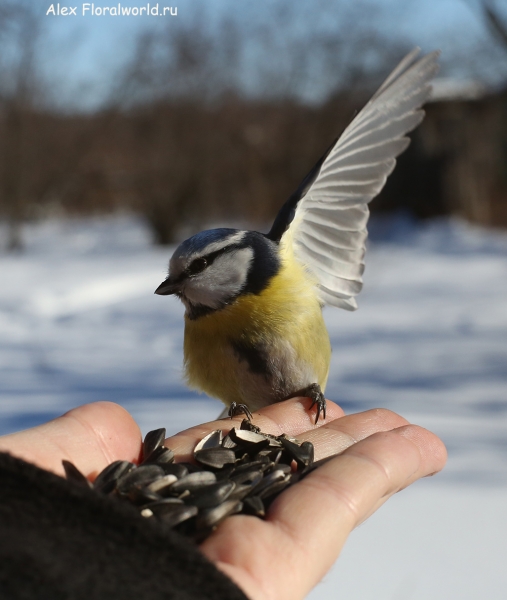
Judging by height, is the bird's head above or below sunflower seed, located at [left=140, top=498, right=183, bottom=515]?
above

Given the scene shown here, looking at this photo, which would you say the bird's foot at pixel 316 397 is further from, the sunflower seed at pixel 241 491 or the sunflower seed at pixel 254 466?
the sunflower seed at pixel 241 491

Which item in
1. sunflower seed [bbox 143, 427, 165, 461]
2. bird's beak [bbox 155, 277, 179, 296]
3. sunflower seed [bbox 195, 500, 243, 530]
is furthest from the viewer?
bird's beak [bbox 155, 277, 179, 296]

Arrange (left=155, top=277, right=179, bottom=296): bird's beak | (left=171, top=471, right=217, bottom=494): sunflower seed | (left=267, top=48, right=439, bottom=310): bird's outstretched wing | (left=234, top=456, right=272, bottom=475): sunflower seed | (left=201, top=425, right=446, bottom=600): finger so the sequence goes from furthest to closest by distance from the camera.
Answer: (left=267, top=48, right=439, bottom=310): bird's outstretched wing < (left=155, top=277, right=179, bottom=296): bird's beak < (left=234, top=456, right=272, bottom=475): sunflower seed < (left=171, top=471, right=217, bottom=494): sunflower seed < (left=201, top=425, right=446, bottom=600): finger

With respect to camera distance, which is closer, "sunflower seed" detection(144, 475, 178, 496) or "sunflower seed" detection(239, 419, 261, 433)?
"sunflower seed" detection(144, 475, 178, 496)

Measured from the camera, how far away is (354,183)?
214 cm

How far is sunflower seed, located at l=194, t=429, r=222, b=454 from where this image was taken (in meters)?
1.58

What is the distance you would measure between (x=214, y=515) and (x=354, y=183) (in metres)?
1.24

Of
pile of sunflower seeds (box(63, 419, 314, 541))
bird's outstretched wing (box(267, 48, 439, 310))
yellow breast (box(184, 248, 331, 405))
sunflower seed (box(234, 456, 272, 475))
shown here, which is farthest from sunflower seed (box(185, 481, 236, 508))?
bird's outstretched wing (box(267, 48, 439, 310))

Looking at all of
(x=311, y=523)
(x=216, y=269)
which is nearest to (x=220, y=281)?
(x=216, y=269)

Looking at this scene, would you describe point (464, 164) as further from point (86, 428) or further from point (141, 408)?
point (86, 428)

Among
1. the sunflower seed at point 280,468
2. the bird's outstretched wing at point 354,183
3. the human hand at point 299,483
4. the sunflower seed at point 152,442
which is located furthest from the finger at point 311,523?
the bird's outstretched wing at point 354,183

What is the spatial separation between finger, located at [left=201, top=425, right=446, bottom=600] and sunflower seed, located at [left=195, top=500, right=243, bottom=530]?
2cm

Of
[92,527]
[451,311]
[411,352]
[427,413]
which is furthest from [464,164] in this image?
[92,527]

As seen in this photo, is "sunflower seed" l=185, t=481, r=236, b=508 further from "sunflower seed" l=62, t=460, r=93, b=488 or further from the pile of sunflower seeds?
"sunflower seed" l=62, t=460, r=93, b=488
